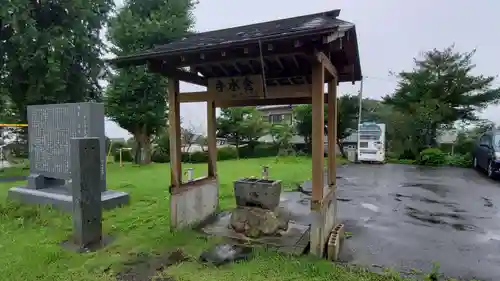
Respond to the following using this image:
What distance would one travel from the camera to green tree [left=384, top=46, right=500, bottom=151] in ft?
48.9

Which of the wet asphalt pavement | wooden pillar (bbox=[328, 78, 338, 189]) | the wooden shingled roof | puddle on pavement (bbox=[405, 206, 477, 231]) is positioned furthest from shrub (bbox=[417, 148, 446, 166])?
wooden pillar (bbox=[328, 78, 338, 189])

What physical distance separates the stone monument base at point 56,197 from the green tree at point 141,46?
20.9 ft

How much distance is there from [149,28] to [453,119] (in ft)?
49.8

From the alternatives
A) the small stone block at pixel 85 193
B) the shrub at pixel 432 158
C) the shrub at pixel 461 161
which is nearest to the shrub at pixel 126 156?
the small stone block at pixel 85 193

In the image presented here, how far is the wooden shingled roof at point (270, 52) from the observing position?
10.9 feet

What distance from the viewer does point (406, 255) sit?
3969mm

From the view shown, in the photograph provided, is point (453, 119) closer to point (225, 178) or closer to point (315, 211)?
point (225, 178)

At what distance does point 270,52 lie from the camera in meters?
3.68

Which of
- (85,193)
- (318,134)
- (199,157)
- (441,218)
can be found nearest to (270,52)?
(318,134)

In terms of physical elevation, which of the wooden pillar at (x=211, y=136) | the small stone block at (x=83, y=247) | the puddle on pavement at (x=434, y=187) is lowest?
the puddle on pavement at (x=434, y=187)

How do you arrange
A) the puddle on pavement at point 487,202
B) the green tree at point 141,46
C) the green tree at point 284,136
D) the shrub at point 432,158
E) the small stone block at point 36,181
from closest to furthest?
the small stone block at point 36,181 → the puddle on pavement at point 487,202 → the green tree at point 141,46 → the shrub at point 432,158 → the green tree at point 284,136

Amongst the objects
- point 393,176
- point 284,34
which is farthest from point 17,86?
point 393,176

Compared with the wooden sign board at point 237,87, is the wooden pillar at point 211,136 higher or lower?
lower

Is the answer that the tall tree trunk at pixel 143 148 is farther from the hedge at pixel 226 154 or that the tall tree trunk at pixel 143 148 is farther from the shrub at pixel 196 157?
the shrub at pixel 196 157
